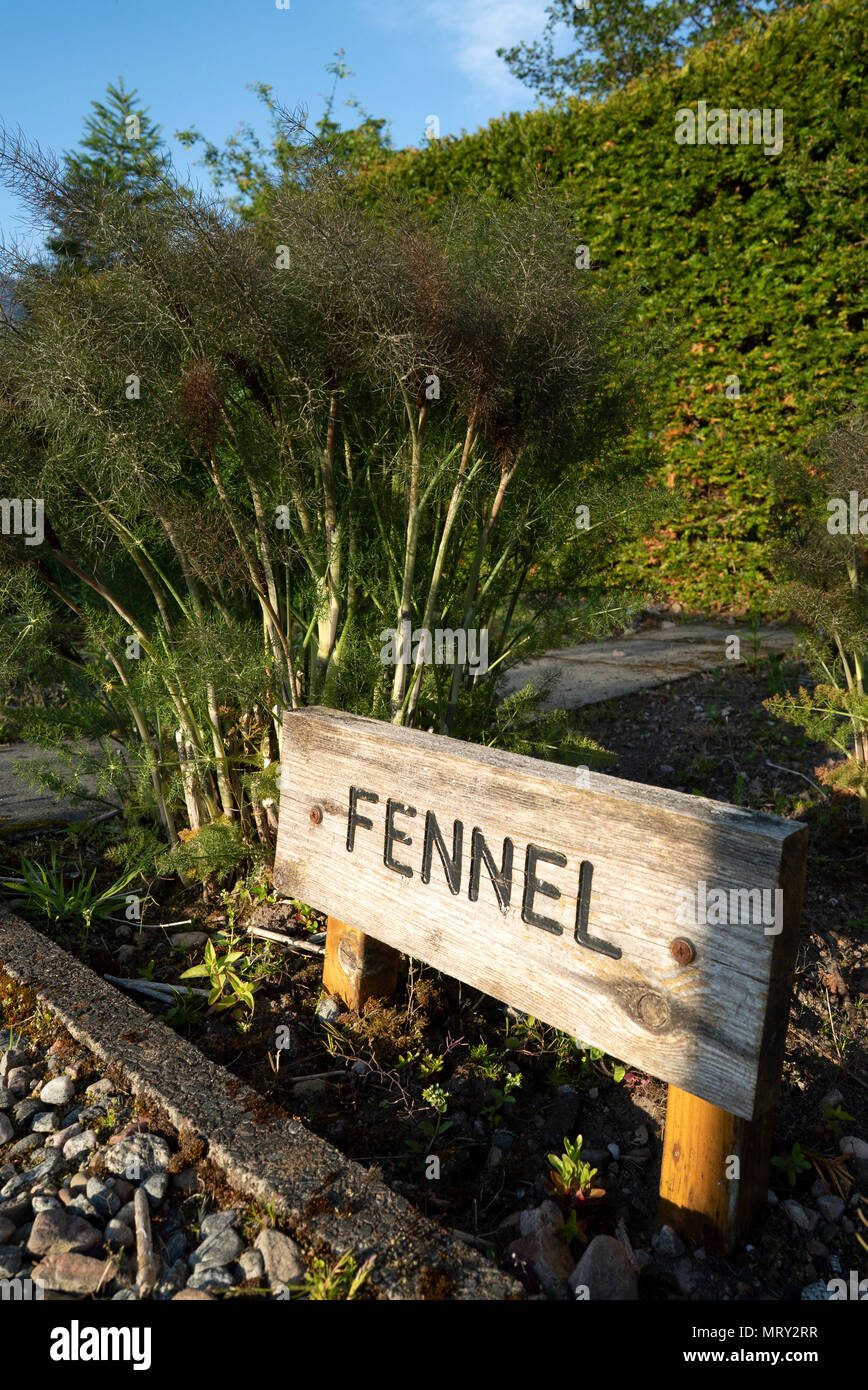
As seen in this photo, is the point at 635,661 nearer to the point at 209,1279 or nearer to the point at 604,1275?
the point at 604,1275

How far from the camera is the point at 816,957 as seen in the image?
2402 millimetres

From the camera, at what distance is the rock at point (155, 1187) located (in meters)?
1.53

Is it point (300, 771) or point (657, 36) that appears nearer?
point (300, 771)

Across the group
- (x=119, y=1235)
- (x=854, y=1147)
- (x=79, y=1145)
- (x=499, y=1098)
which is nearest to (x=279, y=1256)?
(x=119, y=1235)

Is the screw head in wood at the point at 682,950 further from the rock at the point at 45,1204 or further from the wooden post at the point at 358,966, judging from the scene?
the rock at the point at 45,1204

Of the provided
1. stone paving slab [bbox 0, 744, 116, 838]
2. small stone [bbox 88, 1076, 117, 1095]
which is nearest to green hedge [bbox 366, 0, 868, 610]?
stone paving slab [bbox 0, 744, 116, 838]

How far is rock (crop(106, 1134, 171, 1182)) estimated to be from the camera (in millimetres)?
1583

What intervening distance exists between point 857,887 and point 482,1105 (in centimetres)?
151

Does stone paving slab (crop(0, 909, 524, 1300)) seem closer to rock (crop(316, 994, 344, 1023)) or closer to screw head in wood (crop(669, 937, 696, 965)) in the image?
rock (crop(316, 994, 344, 1023))

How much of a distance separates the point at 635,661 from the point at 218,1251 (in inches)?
174

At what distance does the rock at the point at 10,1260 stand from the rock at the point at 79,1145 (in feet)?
0.75

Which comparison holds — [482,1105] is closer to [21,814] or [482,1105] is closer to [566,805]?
[566,805]
